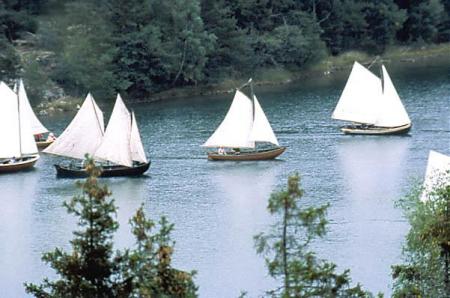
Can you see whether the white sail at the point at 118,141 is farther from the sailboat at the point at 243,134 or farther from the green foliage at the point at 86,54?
the green foliage at the point at 86,54

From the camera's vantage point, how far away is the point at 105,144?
7075 cm

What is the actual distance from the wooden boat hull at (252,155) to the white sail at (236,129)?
4.77 feet

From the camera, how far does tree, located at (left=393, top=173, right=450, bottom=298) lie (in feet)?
110

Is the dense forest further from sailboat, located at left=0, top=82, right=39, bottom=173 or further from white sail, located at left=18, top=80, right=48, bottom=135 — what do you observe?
sailboat, located at left=0, top=82, right=39, bottom=173

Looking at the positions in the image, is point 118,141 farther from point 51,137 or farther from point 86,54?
point 86,54

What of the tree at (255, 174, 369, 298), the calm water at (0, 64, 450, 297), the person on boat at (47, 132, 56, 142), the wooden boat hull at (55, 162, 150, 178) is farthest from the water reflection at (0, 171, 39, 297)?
the tree at (255, 174, 369, 298)

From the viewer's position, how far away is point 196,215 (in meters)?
58.6

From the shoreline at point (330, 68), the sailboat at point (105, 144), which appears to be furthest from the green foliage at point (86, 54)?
the sailboat at point (105, 144)

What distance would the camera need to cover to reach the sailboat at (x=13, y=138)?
2899 inches

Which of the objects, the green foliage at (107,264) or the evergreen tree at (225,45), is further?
Answer: the evergreen tree at (225,45)

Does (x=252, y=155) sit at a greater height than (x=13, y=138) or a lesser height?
lesser

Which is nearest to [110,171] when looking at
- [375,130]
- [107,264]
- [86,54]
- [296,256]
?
[375,130]

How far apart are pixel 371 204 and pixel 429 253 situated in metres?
24.0

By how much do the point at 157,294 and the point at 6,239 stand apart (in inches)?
1300
